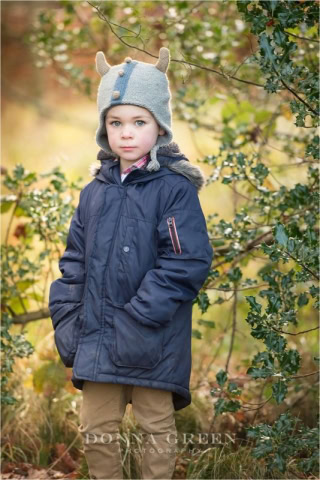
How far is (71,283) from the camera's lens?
269 centimetres

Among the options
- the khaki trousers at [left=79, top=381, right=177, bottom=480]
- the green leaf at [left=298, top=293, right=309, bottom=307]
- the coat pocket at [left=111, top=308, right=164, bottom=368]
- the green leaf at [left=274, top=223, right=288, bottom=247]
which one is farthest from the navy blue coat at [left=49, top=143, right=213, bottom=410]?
the green leaf at [left=298, top=293, right=309, bottom=307]

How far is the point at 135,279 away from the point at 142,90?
28.3 inches

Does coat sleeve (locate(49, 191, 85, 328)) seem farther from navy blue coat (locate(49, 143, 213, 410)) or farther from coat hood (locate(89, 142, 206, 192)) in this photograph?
coat hood (locate(89, 142, 206, 192))

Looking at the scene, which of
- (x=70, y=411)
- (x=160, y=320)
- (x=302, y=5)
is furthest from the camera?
(x=70, y=411)

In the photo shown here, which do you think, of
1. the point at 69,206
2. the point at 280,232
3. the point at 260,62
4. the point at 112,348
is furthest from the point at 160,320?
the point at 69,206

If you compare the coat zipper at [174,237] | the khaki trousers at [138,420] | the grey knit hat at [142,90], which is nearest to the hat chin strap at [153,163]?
the grey knit hat at [142,90]

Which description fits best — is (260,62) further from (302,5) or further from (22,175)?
(22,175)

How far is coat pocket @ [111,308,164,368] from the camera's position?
2.48m

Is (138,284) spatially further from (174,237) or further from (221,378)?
(221,378)

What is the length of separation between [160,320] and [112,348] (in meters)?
0.22

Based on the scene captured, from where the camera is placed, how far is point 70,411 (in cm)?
352

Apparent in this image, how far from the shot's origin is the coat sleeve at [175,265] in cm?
244

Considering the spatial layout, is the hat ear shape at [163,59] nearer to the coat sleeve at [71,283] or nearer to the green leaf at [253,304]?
the coat sleeve at [71,283]

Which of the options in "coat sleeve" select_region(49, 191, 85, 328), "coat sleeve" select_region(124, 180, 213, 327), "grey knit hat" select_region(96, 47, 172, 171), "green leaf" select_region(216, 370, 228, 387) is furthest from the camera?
"green leaf" select_region(216, 370, 228, 387)
